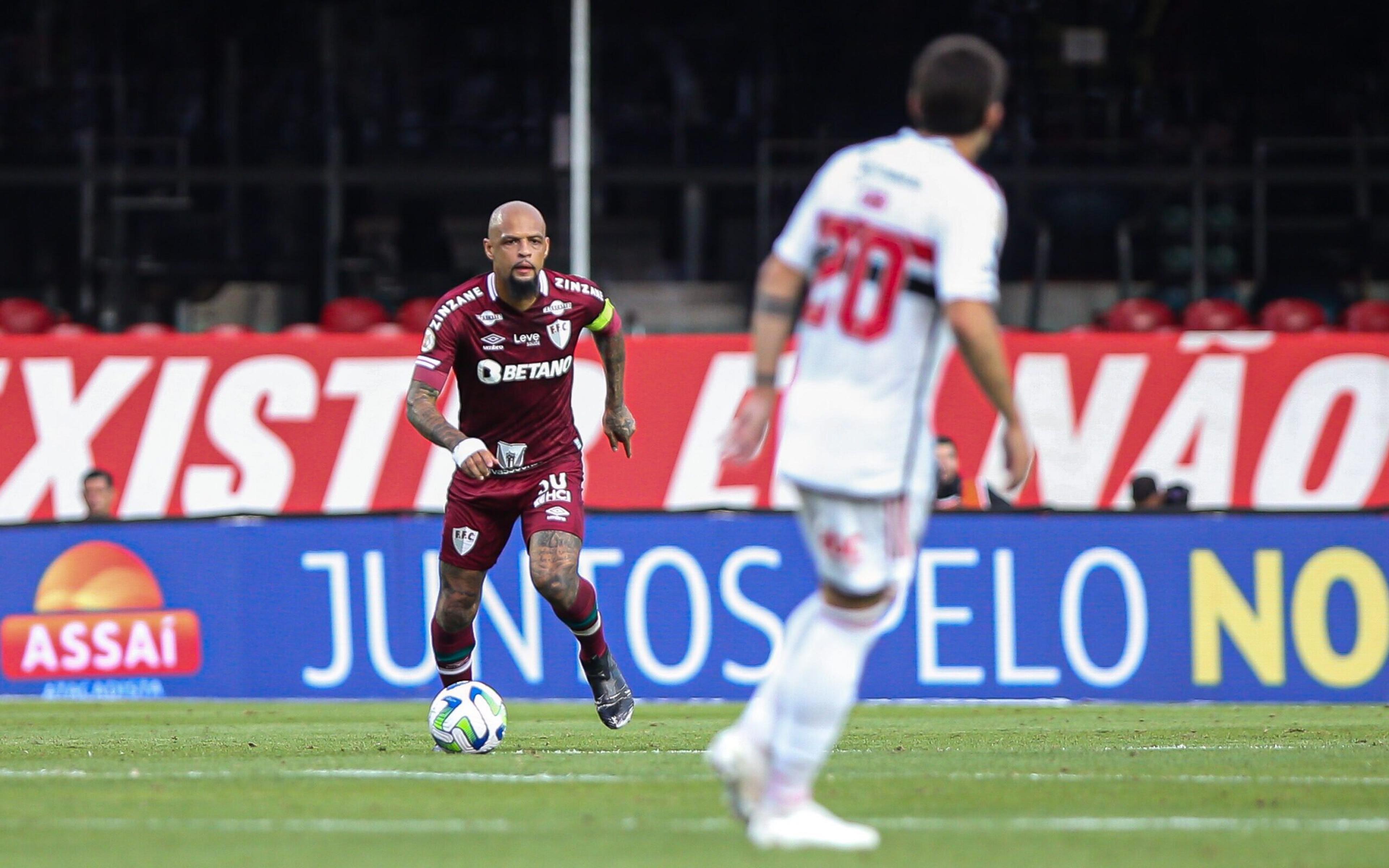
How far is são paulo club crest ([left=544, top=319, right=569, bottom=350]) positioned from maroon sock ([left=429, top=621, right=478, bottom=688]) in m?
1.26

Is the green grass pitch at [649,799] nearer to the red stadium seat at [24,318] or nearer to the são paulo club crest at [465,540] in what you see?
the são paulo club crest at [465,540]

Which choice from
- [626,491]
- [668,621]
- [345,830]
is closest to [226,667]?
[668,621]

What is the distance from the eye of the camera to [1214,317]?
64.5ft

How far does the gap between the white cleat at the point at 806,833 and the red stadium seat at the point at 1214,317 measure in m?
14.8

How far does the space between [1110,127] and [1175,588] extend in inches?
388

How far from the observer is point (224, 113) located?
74.8 ft

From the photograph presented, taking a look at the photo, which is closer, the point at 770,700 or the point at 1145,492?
the point at 770,700

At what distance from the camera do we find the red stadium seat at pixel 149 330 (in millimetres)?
18344

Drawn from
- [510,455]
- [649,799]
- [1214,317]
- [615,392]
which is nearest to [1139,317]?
[1214,317]

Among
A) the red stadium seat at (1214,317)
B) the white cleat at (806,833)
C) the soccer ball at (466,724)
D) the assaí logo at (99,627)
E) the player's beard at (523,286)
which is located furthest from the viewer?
the red stadium seat at (1214,317)

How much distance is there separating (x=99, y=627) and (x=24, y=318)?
6.85 metres

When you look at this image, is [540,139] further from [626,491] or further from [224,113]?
[626,491]

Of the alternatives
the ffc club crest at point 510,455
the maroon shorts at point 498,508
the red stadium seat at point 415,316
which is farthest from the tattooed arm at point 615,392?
the red stadium seat at point 415,316

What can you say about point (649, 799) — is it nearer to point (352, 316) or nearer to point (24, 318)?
point (352, 316)
